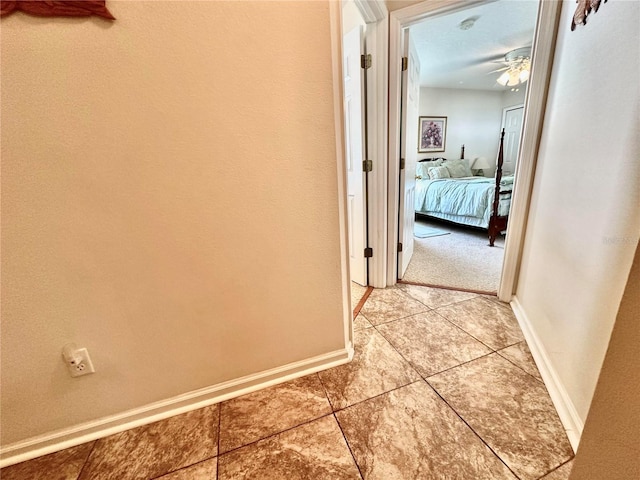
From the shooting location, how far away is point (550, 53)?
1429mm

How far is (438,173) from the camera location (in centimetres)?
484

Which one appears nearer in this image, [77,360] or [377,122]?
[77,360]

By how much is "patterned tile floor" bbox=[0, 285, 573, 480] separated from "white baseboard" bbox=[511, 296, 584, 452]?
0.09 ft

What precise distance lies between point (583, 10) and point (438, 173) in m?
3.93

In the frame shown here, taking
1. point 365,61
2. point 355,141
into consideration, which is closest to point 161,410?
point 355,141

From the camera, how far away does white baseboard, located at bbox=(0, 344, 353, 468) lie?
1.00 m

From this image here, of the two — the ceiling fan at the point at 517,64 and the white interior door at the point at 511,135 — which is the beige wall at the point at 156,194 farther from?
the white interior door at the point at 511,135

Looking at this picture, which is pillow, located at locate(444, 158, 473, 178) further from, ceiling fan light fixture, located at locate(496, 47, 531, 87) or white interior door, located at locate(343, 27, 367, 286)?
white interior door, located at locate(343, 27, 367, 286)

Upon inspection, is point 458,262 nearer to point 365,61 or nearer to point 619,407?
point 365,61

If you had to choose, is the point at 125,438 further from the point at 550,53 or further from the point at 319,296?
the point at 550,53

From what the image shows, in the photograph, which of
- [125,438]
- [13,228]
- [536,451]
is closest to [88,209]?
[13,228]

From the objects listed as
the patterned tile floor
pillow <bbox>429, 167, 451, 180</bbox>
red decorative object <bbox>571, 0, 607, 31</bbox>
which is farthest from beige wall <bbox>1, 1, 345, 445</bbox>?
pillow <bbox>429, 167, 451, 180</bbox>

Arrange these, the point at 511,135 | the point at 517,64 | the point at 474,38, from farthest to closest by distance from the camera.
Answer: the point at 511,135
the point at 517,64
the point at 474,38

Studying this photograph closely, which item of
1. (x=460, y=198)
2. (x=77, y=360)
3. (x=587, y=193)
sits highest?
(x=587, y=193)
